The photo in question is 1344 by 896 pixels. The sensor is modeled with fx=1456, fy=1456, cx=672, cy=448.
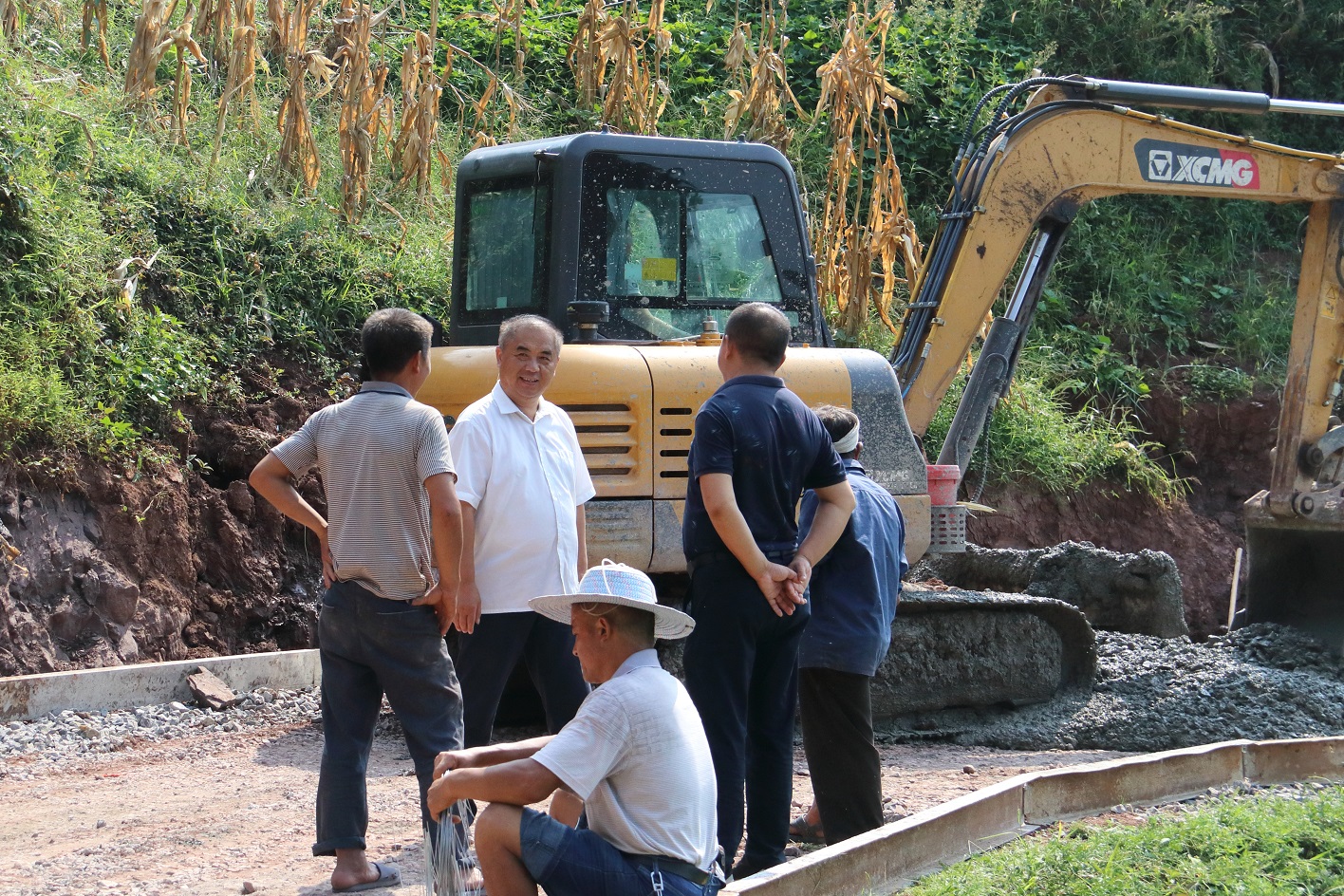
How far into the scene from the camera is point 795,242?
742cm

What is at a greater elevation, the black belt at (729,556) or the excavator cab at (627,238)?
the excavator cab at (627,238)

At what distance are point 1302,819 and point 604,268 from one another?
382 centimetres

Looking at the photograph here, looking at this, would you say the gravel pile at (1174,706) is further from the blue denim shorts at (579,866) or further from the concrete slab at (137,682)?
the blue denim shorts at (579,866)

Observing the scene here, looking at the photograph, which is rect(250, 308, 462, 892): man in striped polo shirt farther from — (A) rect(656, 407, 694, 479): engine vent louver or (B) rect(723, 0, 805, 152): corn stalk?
(B) rect(723, 0, 805, 152): corn stalk

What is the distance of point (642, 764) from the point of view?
338 centimetres

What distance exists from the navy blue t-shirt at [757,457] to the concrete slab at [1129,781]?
1.52m

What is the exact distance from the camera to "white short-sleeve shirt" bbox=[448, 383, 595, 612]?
4828 millimetres

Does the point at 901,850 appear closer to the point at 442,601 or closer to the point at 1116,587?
the point at 442,601

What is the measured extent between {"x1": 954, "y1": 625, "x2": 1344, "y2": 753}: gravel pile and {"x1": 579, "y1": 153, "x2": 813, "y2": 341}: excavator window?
8.51ft

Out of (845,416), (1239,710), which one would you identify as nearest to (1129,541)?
(1239,710)

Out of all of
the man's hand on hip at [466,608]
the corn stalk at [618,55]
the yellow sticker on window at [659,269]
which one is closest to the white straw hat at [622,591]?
the man's hand on hip at [466,608]

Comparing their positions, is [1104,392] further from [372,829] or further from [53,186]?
[372,829]

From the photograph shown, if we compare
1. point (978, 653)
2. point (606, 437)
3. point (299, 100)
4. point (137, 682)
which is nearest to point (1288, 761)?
point (978, 653)

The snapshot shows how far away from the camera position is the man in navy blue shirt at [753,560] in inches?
174
